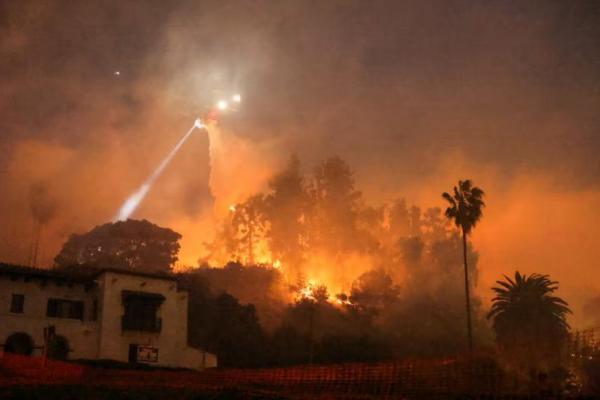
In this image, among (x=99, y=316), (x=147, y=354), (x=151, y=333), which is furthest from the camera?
(x=151, y=333)

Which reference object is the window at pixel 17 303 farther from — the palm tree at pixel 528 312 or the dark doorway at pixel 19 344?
the palm tree at pixel 528 312

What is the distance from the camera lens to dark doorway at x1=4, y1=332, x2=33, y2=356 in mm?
43872

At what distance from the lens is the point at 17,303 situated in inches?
1834

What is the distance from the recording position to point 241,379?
27.3 metres

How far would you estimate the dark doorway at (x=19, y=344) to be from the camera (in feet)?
144

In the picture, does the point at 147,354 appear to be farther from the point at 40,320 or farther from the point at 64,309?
the point at 40,320

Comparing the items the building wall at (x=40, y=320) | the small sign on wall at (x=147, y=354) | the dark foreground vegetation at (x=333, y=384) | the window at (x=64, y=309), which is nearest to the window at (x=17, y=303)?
the building wall at (x=40, y=320)

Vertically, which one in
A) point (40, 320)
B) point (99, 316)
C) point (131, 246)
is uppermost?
point (131, 246)

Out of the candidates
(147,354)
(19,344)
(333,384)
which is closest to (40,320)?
(19,344)

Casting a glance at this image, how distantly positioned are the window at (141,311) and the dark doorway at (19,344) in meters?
7.35

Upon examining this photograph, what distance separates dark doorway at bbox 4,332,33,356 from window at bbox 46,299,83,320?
3225 millimetres

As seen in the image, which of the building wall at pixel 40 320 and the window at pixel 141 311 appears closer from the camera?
the building wall at pixel 40 320

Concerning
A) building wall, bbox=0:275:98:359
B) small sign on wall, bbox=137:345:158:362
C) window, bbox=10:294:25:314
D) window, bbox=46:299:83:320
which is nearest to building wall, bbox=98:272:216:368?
small sign on wall, bbox=137:345:158:362

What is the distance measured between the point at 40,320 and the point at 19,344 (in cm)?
230
